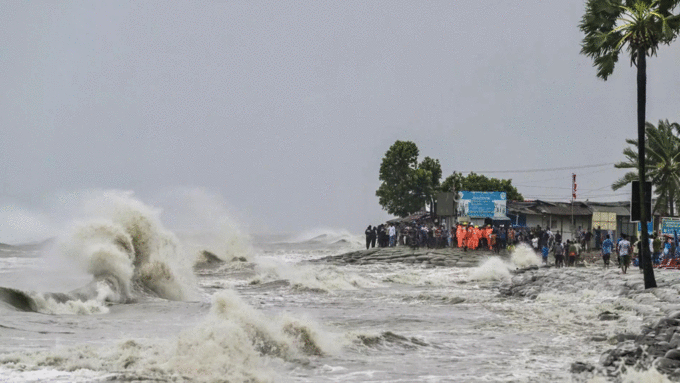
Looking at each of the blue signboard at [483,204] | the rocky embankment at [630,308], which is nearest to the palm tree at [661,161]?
the blue signboard at [483,204]

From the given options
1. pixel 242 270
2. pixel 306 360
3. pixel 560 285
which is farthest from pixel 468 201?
pixel 306 360

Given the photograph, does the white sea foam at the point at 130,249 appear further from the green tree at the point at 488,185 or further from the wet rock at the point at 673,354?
the green tree at the point at 488,185

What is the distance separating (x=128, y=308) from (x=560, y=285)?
507 inches

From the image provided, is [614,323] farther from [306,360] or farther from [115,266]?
[115,266]

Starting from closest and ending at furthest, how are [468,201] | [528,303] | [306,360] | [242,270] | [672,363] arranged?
[672,363]
[306,360]
[528,303]
[242,270]
[468,201]

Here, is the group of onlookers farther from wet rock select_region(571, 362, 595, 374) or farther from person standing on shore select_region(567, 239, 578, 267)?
wet rock select_region(571, 362, 595, 374)

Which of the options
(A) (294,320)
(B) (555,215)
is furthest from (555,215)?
(A) (294,320)

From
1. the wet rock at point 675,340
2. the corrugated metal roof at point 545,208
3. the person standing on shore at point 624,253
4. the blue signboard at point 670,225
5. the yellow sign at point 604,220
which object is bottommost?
the wet rock at point 675,340

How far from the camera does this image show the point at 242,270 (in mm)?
39094

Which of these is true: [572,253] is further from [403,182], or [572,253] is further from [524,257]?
[403,182]

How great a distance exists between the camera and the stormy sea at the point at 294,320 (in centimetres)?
1064

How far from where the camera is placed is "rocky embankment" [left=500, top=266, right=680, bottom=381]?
33.1 ft

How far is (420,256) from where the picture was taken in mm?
40312

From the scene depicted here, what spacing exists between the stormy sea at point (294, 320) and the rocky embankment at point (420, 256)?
4.04 metres
